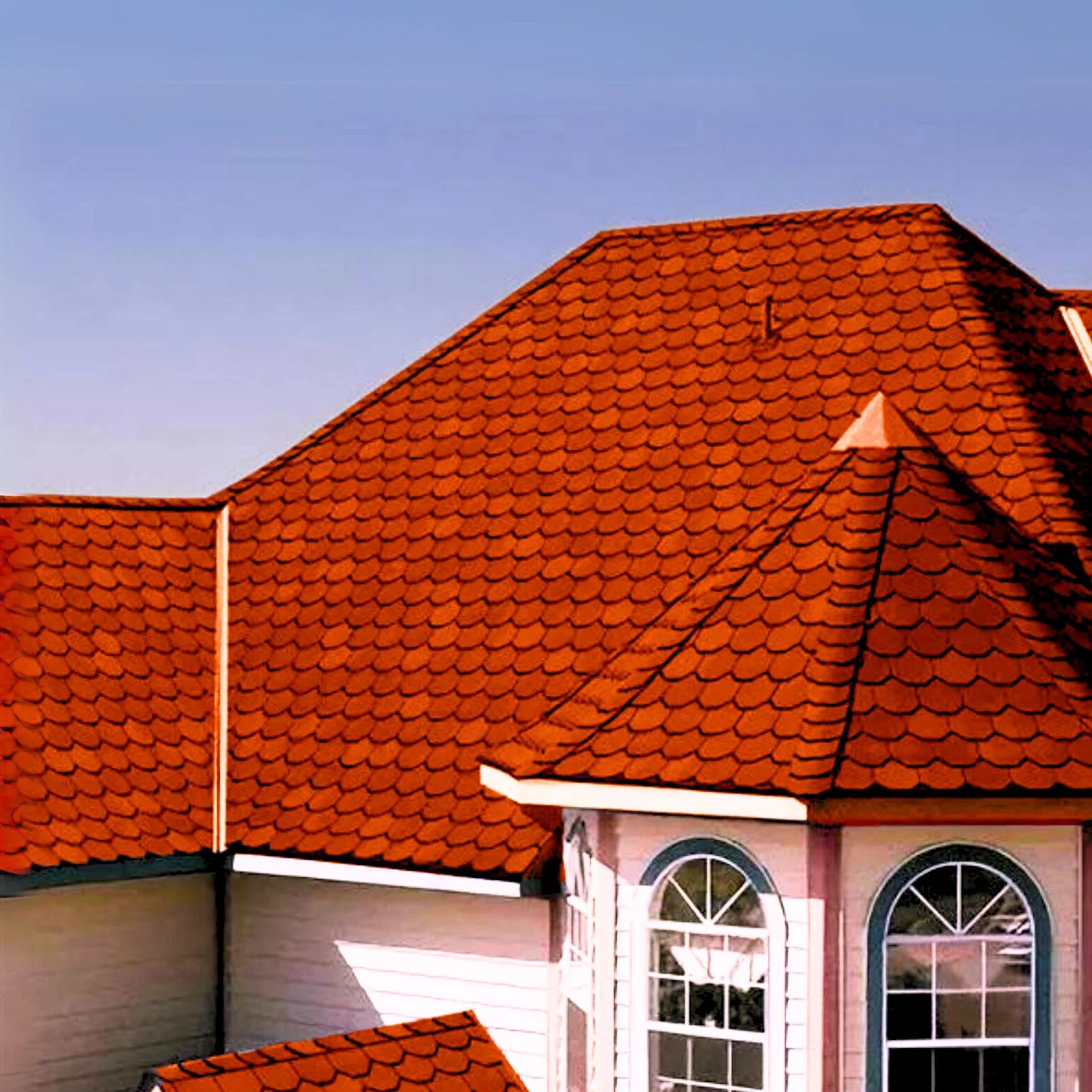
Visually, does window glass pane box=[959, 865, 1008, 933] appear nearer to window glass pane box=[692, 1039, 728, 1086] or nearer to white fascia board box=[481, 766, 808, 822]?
white fascia board box=[481, 766, 808, 822]

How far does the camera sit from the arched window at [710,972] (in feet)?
47.2

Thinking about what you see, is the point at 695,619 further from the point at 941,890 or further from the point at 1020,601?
the point at 941,890

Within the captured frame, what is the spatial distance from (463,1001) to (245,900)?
2.50 m

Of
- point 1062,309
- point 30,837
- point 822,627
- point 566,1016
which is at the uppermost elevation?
point 1062,309

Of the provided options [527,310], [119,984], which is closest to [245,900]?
[119,984]

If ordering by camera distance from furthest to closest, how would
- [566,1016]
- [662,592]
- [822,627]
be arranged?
1. [662,592]
2. [566,1016]
3. [822,627]

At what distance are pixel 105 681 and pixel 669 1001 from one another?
6956mm

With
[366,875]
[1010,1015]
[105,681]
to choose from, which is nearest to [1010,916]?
[1010,1015]

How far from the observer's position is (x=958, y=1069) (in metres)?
14.0

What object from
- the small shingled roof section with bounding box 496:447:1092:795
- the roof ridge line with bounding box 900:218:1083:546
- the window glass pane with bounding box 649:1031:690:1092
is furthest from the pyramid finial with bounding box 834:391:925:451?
the window glass pane with bounding box 649:1031:690:1092

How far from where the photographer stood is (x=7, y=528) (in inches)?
802

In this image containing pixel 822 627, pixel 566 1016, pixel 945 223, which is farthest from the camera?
pixel 945 223

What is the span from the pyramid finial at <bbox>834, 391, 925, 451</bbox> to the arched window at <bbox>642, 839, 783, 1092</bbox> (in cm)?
306

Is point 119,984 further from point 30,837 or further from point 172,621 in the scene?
point 172,621
